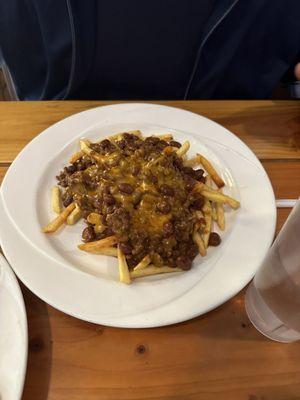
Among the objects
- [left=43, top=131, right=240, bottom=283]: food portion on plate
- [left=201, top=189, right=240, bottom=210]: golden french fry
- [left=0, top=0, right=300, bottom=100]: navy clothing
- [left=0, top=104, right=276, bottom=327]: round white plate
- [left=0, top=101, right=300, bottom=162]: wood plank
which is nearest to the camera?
[left=0, top=104, right=276, bottom=327]: round white plate

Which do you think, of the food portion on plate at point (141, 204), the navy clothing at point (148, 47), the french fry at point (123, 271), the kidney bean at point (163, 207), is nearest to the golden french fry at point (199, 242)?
the food portion on plate at point (141, 204)

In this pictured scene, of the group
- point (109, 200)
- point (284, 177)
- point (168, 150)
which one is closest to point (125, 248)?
point (109, 200)

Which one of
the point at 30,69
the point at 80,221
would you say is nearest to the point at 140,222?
the point at 80,221

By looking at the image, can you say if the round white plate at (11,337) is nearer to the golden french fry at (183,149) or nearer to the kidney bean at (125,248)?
the kidney bean at (125,248)

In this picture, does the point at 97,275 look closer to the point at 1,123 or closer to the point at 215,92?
the point at 1,123

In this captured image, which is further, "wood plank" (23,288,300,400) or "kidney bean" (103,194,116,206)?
"kidney bean" (103,194,116,206)

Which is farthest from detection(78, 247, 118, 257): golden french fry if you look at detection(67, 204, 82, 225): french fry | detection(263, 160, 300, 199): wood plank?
detection(263, 160, 300, 199): wood plank

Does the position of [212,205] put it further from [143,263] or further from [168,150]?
[143,263]

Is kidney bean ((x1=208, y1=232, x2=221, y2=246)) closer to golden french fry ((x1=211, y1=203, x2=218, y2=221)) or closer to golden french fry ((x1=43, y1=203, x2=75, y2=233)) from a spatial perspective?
golden french fry ((x1=211, y1=203, x2=218, y2=221))
